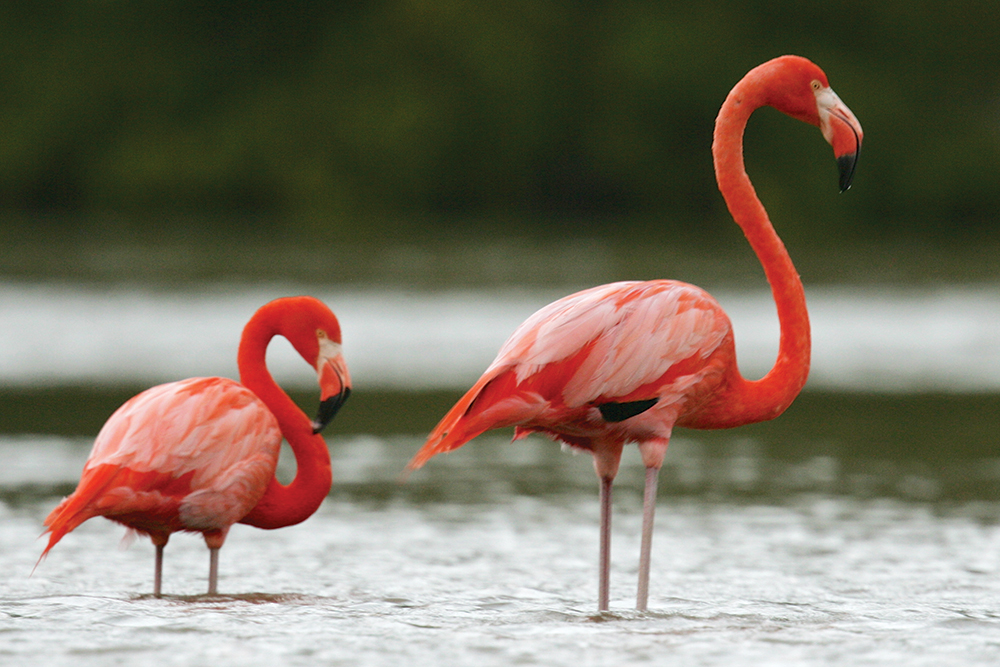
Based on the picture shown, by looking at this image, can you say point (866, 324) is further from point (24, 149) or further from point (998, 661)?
point (24, 149)

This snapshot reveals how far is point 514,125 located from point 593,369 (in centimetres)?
3745

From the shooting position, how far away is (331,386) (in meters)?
5.37

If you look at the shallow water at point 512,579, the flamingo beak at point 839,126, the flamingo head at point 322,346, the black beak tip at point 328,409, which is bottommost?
the shallow water at point 512,579

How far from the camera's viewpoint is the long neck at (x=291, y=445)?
17.7ft

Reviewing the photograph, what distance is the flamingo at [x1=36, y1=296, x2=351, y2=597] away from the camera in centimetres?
497

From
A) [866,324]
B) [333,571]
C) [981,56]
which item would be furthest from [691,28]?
[333,571]

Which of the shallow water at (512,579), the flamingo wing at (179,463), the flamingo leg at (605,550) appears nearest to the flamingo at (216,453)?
the flamingo wing at (179,463)

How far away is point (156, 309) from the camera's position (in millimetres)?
16953

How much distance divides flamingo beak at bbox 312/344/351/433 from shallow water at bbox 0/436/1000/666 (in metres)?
0.67

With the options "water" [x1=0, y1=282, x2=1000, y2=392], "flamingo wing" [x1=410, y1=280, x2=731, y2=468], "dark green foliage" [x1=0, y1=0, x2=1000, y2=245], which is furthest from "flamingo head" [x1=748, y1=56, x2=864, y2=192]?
"dark green foliage" [x1=0, y1=0, x2=1000, y2=245]

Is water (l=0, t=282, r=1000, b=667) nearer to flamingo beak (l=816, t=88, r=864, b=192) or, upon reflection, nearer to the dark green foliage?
flamingo beak (l=816, t=88, r=864, b=192)

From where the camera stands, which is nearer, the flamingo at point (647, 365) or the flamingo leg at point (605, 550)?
the flamingo at point (647, 365)

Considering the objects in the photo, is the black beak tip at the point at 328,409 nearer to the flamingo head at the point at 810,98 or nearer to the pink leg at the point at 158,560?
the pink leg at the point at 158,560

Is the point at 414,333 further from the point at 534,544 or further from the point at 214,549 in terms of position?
the point at 214,549
